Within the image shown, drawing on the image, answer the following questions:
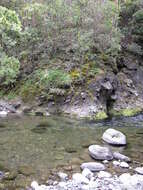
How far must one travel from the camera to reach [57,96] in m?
16.4

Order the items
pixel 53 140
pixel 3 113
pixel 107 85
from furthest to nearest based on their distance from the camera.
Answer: pixel 107 85
pixel 3 113
pixel 53 140

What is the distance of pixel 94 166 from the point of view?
7.54 metres

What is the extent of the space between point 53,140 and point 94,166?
2885mm

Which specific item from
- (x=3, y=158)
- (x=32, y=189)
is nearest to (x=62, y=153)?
(x=3, y=158)

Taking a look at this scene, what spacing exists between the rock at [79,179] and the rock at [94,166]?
1.71ft

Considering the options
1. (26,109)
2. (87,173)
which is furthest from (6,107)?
(87,173)

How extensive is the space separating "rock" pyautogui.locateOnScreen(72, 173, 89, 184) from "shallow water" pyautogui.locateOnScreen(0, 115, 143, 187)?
1.80 ft

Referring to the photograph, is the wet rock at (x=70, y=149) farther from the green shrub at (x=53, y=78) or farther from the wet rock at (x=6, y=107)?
the wet rock at (x=6, y=107)

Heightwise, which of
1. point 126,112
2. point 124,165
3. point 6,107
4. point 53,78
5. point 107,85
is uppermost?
point 53,78

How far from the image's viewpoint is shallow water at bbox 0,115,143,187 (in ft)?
26.1

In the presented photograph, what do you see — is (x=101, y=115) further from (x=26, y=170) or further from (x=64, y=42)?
(x=26, y=170)

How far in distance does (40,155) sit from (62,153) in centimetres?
75

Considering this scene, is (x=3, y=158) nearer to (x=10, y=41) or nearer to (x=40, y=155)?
(x=40, y=155)

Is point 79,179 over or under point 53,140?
over
